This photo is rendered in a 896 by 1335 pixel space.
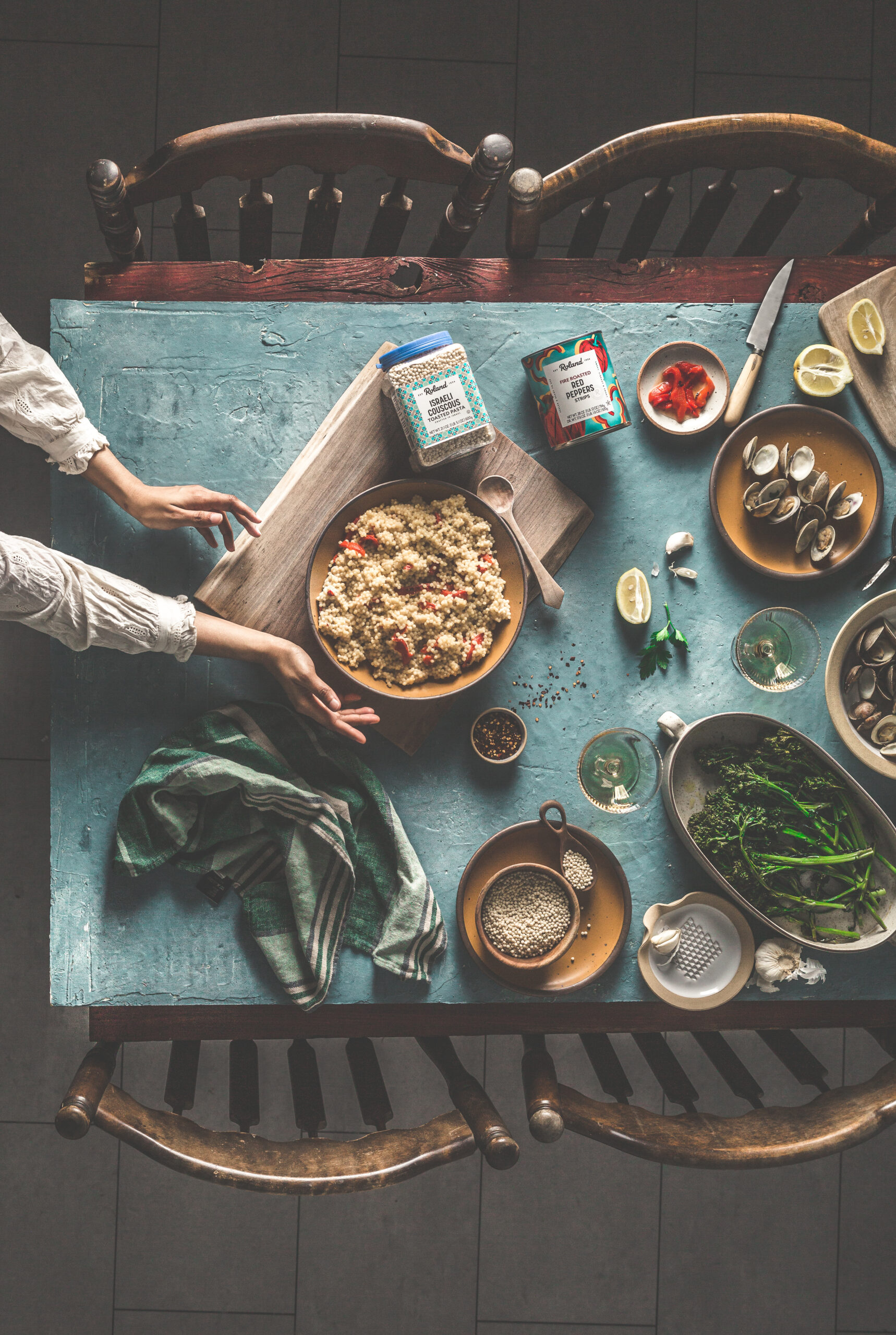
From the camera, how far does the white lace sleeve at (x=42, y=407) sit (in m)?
1.69

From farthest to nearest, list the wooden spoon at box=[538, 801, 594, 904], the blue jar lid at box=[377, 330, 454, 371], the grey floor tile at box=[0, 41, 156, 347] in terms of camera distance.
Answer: the grey floor tile at box=[0, 41, 156, 347] < the wooden spoon at box=[538, 801, 594, 904] < the blue jar lid at box=[377, 330, 454, 371]

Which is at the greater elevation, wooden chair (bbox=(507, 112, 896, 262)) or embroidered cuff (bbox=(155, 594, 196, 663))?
wooden chair (bbox=(507, 112, 896, 262))

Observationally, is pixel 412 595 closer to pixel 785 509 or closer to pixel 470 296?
pixel 470 296

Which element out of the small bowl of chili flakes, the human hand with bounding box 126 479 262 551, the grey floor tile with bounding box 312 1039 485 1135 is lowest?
the grey floor tile with bounding box 312 1039 485 1135

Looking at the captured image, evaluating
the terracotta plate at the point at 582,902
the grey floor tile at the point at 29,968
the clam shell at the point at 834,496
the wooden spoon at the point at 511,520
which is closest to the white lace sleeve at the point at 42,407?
the wooden spoon at the point at 511,520

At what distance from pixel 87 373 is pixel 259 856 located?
1.06m

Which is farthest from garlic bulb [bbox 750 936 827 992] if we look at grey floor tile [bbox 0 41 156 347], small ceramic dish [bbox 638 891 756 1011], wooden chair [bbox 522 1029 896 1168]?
grey floor tile [bbox 0 41 156 347]

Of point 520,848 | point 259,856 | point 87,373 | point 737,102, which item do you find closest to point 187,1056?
point 259,856

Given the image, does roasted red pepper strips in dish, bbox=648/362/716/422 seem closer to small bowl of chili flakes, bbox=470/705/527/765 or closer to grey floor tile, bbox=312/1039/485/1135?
small bowl of chili flakes, bbox=470/705/527/765

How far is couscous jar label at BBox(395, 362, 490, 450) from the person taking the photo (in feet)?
5.75

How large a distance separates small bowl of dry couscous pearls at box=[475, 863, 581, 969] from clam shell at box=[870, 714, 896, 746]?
2.37 ft

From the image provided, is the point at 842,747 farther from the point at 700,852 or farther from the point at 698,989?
the point at 698,989

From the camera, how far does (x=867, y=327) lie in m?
1.91

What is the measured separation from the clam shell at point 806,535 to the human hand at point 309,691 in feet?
3.19
